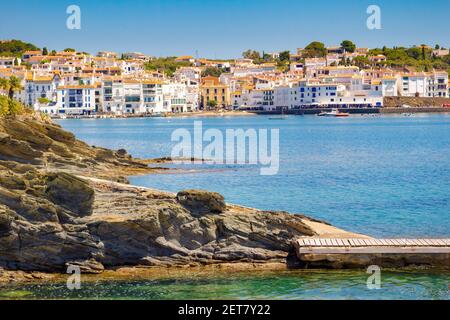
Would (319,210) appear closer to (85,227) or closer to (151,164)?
(85,227)

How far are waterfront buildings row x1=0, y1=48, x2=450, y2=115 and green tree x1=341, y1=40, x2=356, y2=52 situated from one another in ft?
48.1

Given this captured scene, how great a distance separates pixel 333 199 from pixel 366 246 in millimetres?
9247

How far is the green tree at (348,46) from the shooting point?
488 feet

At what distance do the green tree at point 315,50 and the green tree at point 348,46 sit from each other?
3.30 m

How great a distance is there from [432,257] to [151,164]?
69.7 feet

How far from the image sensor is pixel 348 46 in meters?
149

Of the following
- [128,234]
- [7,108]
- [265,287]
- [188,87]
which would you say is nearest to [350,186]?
[128,234]

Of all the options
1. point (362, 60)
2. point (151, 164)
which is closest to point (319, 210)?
point (151, 164)

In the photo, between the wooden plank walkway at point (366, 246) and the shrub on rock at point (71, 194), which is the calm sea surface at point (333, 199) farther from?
the shrub on rock at point (71, 194)

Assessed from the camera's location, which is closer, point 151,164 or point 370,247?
point 370,247

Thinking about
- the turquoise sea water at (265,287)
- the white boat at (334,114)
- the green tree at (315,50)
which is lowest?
the white boat at (334,114)

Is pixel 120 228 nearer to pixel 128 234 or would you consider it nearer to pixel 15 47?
pixel 128 234

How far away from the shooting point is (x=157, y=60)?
15538 centimetres

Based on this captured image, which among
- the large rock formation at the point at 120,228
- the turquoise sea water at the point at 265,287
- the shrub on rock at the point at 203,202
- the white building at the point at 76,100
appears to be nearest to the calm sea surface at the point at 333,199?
the turquoise sea water at the point at 265,287
